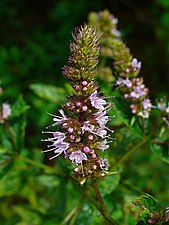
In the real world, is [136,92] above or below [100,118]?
above

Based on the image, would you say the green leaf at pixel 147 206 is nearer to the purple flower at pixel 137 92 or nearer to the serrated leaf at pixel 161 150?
the serrated leaf at pixel 161 150

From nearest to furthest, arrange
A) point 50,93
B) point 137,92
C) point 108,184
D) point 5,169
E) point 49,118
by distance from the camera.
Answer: point 137,92, point 108,184, point 5,169, point 50,93, point 49,118

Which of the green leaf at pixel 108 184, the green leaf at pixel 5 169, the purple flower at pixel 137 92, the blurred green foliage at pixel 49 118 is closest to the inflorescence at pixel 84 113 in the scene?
the blurred green foliage at pixel 49 118

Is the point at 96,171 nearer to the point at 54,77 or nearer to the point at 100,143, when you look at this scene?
the point at 100,143

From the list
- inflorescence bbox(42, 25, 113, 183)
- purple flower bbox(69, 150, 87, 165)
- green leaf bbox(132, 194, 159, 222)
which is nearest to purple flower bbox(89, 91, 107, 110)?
inflorescence bbox(42, 25, 113, 183)

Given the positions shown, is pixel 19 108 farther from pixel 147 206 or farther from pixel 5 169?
pixel 147 206

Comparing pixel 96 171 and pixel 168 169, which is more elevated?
pixel 168 169

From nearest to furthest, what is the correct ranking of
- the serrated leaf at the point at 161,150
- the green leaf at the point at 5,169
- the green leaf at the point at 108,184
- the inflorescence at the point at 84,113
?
the inflorescence at the point at 84,113
the serrated leaf at the point at 161,150
the green leaf at the point at 108,184
the green leaf at the point at 5,169

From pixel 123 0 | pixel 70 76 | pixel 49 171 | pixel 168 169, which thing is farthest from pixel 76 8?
pixel 70 76

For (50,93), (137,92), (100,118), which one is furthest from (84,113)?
(50,93)
